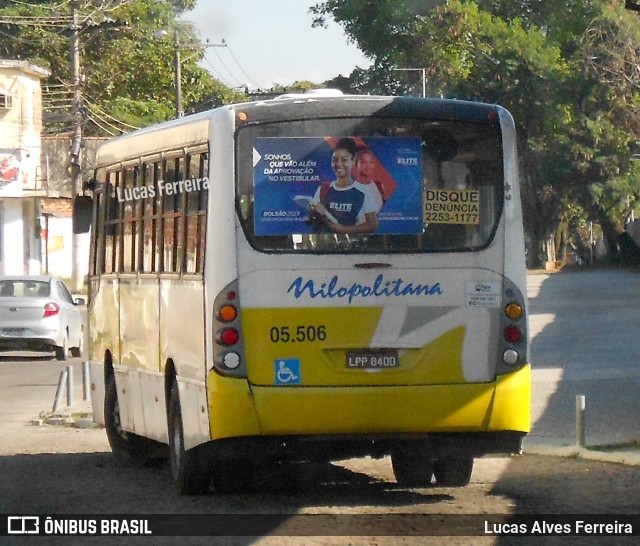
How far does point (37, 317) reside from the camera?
92.6ft

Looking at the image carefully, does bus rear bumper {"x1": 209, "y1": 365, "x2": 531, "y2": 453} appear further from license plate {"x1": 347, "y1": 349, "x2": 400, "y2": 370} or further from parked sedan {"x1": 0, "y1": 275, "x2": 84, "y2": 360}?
parked sedan {"x1": 0, "y1": 275, "x2": 84, "y2": 360}

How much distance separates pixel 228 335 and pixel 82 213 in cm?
474

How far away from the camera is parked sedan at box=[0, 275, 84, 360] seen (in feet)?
92.6

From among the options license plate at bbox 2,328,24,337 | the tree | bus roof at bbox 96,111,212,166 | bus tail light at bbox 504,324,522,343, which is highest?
the tree

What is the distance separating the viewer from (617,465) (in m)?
12.4

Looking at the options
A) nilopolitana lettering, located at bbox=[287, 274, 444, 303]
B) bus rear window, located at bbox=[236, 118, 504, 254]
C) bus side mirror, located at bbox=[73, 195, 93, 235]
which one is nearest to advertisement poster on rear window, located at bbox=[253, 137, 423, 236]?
bus rear window, located at bbox=[236, 118, 504, 254]

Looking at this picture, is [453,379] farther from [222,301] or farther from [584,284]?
[584,284]

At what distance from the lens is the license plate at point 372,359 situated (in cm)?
1019

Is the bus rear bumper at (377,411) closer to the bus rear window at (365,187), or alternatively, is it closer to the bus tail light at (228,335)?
the bus tail light at (228,335)

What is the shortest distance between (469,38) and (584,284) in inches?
785

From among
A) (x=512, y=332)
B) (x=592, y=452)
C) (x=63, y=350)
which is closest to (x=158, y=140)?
(x=512, y=332)

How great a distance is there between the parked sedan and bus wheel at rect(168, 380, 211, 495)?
16.8 meters

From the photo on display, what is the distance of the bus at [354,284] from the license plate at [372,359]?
0.03ft

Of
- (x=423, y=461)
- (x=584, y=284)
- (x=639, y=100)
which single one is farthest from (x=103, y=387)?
(x=639, y=100)
